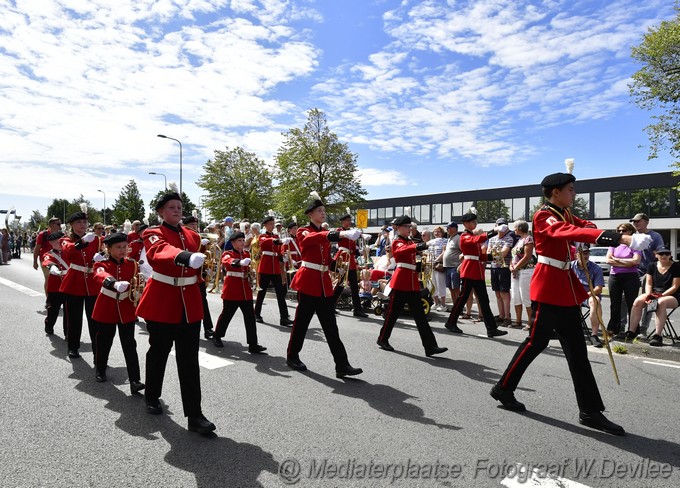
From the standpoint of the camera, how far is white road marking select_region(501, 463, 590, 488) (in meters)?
3.28

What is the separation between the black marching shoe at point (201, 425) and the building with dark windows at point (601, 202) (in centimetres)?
3342

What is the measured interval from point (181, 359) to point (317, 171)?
3171 centimetres

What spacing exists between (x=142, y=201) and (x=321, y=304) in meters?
64.7

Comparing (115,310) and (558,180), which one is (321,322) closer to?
(115,310)

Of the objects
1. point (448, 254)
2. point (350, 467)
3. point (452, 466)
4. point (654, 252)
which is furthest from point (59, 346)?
point (654, 252)

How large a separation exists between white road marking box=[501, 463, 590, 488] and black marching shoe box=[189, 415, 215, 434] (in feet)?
7.50

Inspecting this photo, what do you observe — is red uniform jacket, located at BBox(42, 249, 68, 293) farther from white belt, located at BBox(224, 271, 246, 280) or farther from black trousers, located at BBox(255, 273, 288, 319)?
black trousers, located at BBox(255, 273, 288, 319)

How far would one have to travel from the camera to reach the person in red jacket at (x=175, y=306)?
165 inches

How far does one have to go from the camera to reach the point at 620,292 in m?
8.23

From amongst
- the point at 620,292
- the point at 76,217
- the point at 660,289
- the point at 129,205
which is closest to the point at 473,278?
the point at 620,292

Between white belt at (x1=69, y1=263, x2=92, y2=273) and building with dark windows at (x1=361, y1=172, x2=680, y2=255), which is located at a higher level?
building with dark windows at (x1=361, y1=172, x2=680, y2=255)

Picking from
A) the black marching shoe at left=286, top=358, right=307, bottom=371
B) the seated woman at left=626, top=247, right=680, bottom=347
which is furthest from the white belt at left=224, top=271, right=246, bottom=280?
the seated woman at left=626, top=247, right=680, bottom=347

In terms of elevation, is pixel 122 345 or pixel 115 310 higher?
pixel 115 310

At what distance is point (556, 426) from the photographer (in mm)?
4289
